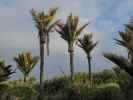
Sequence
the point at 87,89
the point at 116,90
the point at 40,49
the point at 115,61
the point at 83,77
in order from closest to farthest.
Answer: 1. the point at 115,61
2. the point at 116,90
3. the point at 87,89
4. the point at 40,49
5. the point at 83,77

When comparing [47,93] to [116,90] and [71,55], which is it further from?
[116,90]

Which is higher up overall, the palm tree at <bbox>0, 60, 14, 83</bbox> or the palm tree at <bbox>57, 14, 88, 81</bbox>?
the palm tree at <bbox>57, 14, 88, 81</bbox>

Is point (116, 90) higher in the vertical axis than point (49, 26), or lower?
lower

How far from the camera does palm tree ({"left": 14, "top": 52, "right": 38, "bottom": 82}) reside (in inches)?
2357

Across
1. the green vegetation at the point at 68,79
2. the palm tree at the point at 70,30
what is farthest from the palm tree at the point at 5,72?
the palm tree at the point at 70,30

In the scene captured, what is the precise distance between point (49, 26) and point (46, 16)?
106 cm

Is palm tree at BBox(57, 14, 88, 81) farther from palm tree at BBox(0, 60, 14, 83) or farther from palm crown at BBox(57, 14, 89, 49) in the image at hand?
palm tree at BBox(0, 60, 14, 83)

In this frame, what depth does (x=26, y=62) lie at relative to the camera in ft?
198

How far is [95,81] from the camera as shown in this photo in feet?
172

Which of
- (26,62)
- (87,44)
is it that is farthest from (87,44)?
(26,62)

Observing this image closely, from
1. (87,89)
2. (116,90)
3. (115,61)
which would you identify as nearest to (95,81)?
(87,89)

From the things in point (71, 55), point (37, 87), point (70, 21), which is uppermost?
point (70, 21)

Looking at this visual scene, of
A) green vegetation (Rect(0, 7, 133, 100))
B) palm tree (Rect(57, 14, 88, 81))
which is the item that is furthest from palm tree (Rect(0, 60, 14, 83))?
palm tree (Rect(57, 14, 88, 81))

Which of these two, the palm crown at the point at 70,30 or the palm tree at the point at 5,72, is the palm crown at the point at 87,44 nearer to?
the palm crown at the point at 70,30
